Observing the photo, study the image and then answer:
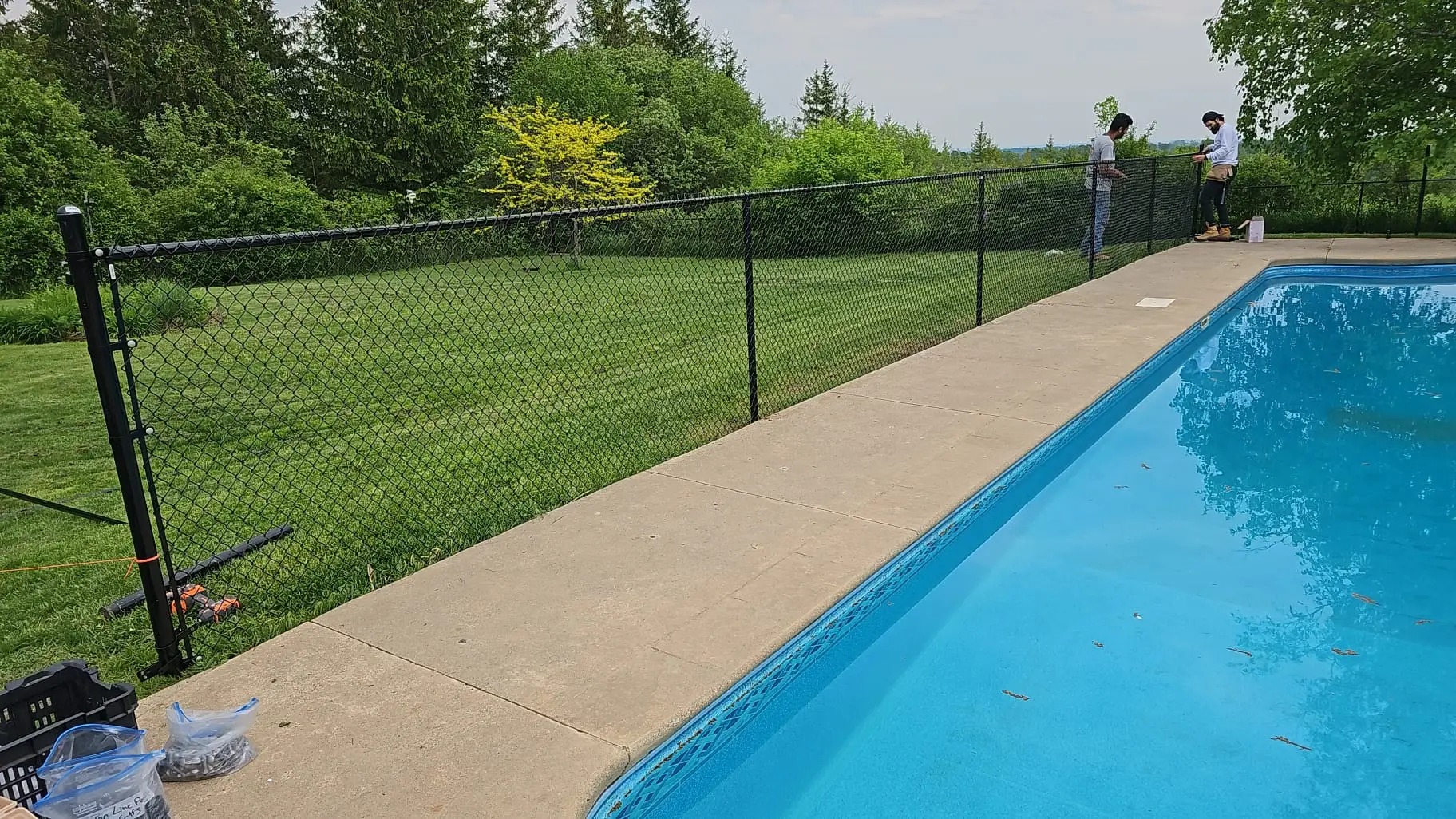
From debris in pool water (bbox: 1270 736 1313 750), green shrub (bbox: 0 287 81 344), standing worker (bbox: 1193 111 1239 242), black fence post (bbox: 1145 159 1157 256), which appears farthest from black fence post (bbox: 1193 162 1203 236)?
green shrub (bbox: 0 287 81 344)

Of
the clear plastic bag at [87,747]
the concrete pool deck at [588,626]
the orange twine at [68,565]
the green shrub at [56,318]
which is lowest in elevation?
the orange twine at [68,565]

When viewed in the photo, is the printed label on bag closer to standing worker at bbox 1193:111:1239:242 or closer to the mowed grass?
the mowed grass

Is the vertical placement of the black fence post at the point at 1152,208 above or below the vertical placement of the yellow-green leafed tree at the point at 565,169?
below

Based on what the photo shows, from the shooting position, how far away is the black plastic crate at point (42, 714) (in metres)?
1.96

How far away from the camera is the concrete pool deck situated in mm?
2242

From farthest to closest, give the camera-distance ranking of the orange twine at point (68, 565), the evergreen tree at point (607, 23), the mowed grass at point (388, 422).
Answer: the evergreen tree at point (607, 23), the orange twine at point (68, 565), the mowed grass at point (388, 422)

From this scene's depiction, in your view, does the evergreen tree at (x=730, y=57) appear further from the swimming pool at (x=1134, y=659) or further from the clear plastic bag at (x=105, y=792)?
the clear plastic bag at (x=105, y=792)

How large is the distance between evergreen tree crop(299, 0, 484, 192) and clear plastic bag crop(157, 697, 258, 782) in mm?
26023

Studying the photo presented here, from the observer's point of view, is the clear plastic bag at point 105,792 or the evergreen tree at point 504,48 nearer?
the clear plastic bag at point 105,792

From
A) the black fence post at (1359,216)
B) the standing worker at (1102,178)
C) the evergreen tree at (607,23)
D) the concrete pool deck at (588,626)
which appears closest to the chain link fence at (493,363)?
the concrete pool deck at (588,626)

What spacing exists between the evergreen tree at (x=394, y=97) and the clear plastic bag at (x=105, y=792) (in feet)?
86.5

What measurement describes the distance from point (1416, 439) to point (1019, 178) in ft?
28.1

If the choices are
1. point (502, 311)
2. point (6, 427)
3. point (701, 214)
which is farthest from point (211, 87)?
point (6, 427)

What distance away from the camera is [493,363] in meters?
7.69
